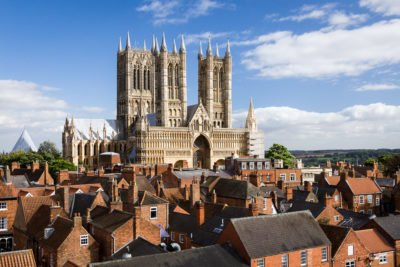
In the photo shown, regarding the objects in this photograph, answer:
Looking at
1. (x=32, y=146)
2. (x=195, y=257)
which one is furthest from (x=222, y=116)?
(x=195, y=257)

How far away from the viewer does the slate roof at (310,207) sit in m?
43.8

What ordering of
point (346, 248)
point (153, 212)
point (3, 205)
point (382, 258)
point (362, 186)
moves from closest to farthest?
1. point (346, 248)
2. point (382, 258)
3. point (153, 212)
4. point (3, 205)
5. point (362, 186)

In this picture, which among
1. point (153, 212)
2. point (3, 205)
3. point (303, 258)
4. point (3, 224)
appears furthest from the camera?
point (3, 205)

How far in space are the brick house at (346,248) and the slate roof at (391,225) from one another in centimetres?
321

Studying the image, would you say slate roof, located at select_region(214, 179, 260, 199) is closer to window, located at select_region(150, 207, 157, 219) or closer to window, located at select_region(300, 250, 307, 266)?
window, located at select_region(150, 207, 157, 219)

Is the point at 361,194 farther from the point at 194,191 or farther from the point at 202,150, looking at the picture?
the point at 202,150

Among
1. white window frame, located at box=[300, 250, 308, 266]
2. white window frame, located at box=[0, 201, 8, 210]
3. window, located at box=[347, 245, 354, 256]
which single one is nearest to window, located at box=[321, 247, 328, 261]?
white window frame, located at box=[300, 250, 308, 266]

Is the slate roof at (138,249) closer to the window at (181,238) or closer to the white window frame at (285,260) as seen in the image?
the window at (181,238)

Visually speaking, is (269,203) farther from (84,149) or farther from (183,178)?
(84,149)

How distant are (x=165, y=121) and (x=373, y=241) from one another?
10667 cm

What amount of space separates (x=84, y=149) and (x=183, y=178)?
78.0m

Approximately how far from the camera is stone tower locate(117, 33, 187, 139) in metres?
144

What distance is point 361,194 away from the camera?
57406 mm

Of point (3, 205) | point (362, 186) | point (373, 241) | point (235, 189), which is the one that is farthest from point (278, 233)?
point (362, 186)
